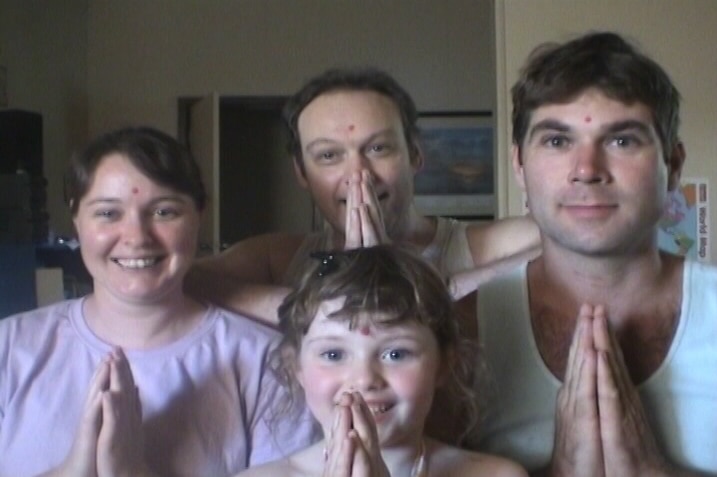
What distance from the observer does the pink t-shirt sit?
4.47 feet

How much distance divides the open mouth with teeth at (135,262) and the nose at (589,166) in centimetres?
59

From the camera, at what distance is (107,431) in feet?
4.08

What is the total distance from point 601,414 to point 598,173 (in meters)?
0.31

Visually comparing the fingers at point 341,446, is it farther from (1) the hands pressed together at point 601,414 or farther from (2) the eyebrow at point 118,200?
(2) the eyebrow at point 118,200

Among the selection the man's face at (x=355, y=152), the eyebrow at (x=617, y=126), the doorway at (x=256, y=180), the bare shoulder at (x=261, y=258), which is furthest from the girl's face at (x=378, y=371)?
the doorway at (x=256, y=180)

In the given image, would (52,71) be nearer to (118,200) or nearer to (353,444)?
(118,200)

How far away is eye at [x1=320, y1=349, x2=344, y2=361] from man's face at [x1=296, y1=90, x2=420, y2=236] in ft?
1.50

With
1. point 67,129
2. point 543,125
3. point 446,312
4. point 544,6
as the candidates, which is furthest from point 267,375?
point 67,129

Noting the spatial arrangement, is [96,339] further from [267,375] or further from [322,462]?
[322,462]

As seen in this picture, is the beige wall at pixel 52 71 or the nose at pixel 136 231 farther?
the beige wall at pixel 52 71

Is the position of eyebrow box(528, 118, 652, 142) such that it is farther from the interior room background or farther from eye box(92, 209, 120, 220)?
the interior room background

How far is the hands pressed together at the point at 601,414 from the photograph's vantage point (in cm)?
122

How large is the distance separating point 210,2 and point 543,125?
398 cm

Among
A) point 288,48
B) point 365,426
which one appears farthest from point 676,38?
point 288,48
